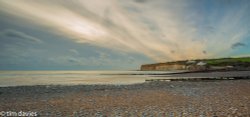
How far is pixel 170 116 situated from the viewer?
40.8 feet

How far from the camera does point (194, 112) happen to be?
1342 cm

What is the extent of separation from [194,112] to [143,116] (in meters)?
3.09

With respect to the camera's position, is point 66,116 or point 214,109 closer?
point 66,116

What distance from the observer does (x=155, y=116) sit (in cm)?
1248

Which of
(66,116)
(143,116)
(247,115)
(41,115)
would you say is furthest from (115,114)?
(247,115)

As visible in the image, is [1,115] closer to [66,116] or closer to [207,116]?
[66,116]

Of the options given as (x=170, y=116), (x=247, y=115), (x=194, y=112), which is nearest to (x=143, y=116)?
(x=170, y=116)

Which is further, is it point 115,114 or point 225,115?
point 115,114

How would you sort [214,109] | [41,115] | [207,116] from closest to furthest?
[207,116] → [41,115] → [214,109]

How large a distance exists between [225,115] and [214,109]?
1.81 meters

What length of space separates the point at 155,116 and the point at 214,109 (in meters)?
4.22

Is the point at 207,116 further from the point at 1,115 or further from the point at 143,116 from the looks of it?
the point at 1,115

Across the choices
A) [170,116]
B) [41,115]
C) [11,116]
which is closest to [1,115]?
[11,116]

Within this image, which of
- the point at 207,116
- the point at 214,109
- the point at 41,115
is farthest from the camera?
the point at 214,109
